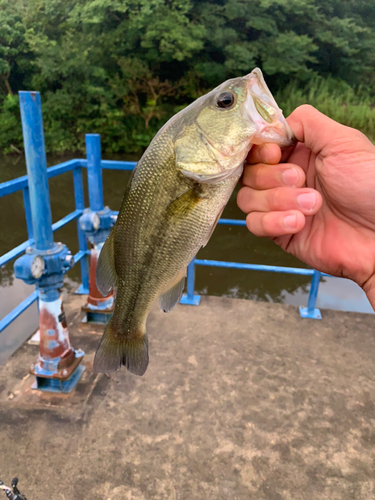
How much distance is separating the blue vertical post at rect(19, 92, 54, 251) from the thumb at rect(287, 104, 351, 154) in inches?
54.3

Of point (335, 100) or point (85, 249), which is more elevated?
point (335, 100)

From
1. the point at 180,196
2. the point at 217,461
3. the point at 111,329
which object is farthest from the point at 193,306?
the point at 180,196

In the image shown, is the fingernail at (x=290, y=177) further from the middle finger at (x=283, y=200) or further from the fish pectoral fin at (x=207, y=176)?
the fish pectoral fin at (x=207, y=176)

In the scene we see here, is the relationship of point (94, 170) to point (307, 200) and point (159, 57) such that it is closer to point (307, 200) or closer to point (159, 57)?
point (307, 200)

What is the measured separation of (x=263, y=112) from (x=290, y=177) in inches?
11.5

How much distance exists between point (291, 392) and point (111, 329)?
5.15 feet

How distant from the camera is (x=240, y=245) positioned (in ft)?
28.8

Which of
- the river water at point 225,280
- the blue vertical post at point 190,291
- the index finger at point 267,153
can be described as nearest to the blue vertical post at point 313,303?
the blue vertical post at point 190,291

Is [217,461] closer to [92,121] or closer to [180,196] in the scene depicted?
[180,196]

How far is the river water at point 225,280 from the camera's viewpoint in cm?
539

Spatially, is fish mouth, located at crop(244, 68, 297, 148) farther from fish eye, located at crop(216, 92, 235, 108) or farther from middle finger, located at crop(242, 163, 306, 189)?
middle finger, located at crop(242, 163, 306, 189)

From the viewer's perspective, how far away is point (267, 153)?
123cm

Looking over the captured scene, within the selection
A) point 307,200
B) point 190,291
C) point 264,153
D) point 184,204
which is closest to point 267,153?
point 264,153

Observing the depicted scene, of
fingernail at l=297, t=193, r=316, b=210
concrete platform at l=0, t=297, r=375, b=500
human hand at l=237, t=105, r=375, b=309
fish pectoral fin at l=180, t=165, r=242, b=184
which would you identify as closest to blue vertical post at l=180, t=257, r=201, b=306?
concrete platform at l=0, t=297, r=375, b=500
